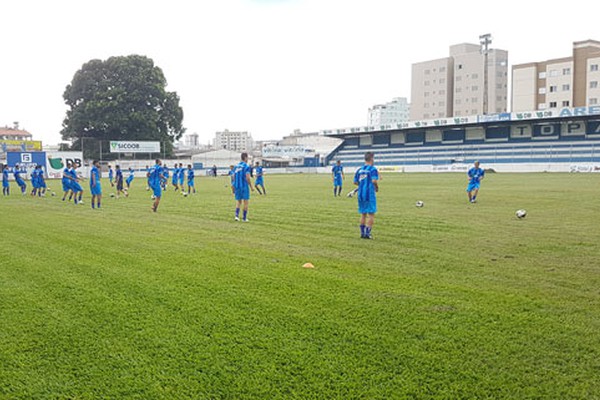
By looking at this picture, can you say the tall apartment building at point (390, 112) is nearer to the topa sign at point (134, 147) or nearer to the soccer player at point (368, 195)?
the topa sign at point (134, 147)

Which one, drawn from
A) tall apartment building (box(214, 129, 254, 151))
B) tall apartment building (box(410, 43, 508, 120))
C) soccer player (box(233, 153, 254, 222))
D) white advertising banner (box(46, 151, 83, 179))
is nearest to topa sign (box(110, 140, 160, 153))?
white advertising banner (box(46, 151, 83, 179))

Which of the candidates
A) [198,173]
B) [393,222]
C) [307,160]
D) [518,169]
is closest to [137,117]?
[198,173]

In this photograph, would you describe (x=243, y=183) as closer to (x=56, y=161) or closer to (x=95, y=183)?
(x=95, y=183)

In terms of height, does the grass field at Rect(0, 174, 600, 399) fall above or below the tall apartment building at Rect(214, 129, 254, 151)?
below

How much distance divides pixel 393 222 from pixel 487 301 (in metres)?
7.52

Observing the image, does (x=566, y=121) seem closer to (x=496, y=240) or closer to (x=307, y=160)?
(x=307, y=160)

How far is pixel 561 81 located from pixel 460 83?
70.3 feet

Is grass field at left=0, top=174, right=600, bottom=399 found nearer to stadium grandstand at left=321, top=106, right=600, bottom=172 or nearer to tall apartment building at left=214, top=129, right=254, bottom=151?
stadium grandstand at left=321, top=106, right=600, bottom=172

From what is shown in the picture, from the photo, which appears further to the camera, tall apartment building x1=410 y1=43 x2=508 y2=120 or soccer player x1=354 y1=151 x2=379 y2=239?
tall apartment building x1=410 y1=43 x2=508 y2=120

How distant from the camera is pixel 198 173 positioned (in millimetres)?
67062

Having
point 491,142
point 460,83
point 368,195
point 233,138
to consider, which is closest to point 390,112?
point 233,138

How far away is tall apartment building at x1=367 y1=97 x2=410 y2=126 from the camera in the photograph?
6491 inches

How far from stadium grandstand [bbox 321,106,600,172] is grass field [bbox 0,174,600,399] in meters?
49.3

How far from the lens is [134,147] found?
204 ft
